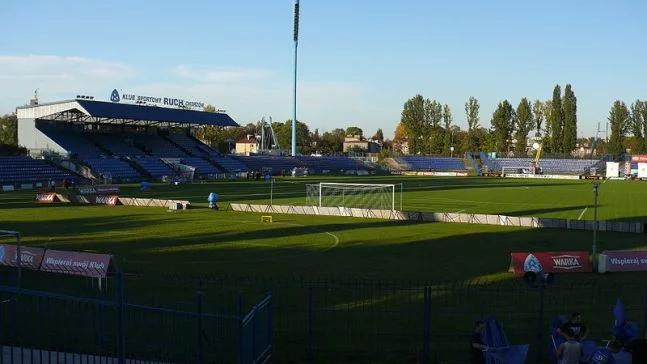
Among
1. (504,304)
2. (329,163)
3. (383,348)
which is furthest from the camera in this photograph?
(329,163)

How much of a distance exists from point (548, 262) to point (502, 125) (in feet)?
421

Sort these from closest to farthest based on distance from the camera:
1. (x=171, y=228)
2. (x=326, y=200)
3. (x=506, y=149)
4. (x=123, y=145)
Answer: (x=171, y=228) < (x=326, y=200) < (x=123, y=145) < (x=506, y=149)

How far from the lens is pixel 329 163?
116938 millimetres

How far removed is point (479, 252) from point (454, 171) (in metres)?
99.2

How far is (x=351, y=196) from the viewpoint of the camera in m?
57.8

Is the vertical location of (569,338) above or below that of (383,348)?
above

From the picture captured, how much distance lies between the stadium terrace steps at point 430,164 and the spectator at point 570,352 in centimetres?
11731

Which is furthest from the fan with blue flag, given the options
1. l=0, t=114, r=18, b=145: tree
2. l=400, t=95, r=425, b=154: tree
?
l=400, t=95, r=425, b=154: tree

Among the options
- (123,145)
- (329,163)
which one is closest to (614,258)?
(123,145)

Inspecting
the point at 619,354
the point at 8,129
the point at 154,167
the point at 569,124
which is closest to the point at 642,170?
the point at 569,124

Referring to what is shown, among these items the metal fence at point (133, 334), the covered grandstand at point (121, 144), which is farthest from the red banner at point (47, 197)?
the metal fence at point (133, 334)

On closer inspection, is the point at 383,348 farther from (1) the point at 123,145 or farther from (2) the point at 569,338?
(1) the point at 123,145

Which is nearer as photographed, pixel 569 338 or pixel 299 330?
pixel 569 338

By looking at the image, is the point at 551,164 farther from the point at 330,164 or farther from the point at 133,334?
the point at 133,334
